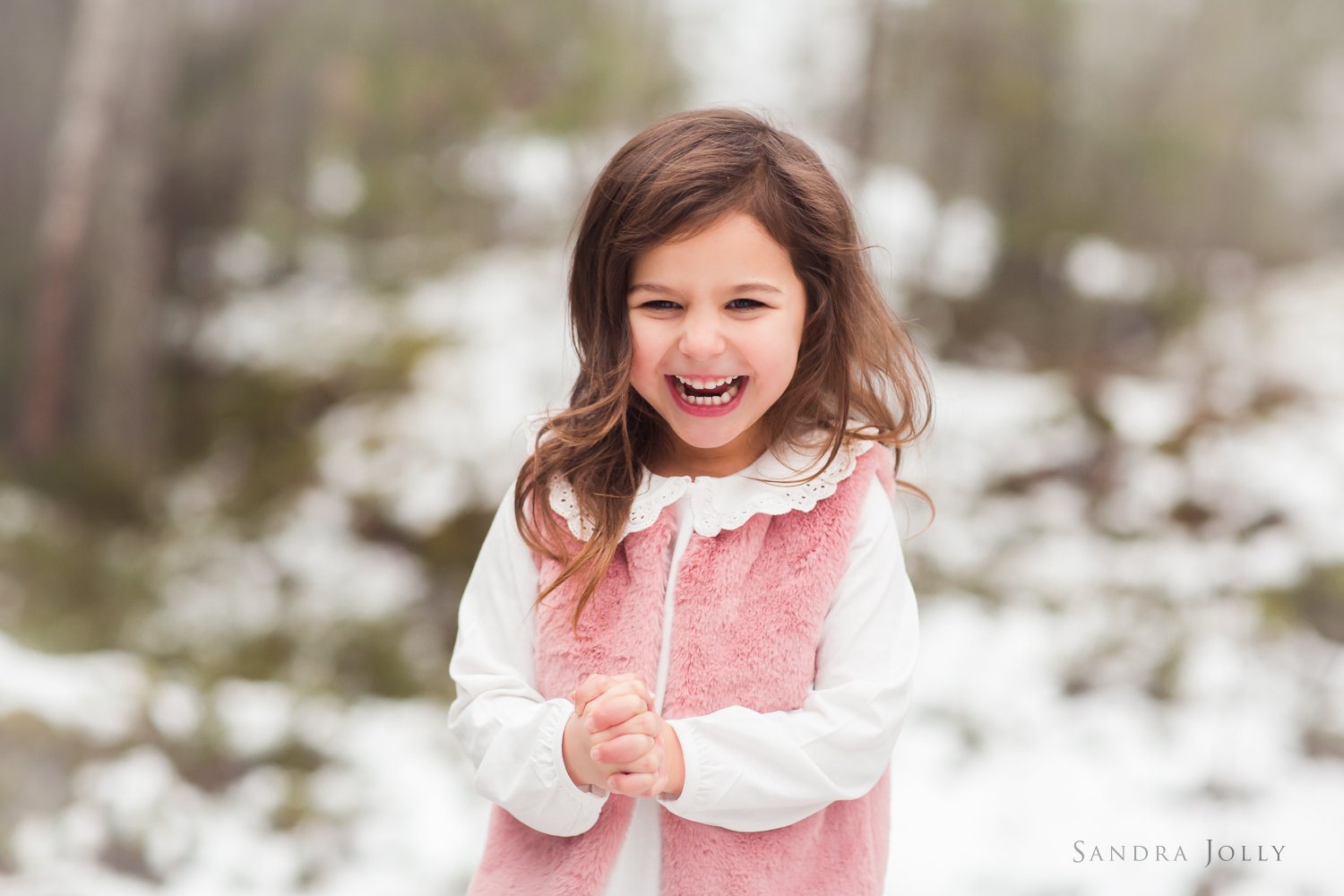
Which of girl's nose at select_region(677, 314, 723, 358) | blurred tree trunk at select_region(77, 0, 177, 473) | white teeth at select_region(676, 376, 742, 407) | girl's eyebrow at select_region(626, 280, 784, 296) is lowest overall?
white teeth at select_region(676, 376, 742, 407)

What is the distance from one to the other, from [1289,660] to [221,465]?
2.98 meters

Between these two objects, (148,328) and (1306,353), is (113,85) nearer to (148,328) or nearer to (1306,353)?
(148,328)

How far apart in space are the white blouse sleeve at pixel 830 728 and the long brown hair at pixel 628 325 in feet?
0.44

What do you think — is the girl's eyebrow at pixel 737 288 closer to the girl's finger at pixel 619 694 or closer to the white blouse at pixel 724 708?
the white blouse at pixel 724 708

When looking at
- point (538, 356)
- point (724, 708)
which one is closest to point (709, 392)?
point (724, 708)

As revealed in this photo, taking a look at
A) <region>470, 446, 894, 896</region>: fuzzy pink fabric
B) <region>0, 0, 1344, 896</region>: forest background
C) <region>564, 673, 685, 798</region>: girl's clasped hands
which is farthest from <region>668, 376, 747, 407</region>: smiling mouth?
<region>0, 0, 1344, 896</region>: forest background

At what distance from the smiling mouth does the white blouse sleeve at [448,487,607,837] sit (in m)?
0.22

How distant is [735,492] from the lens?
1.15 meters

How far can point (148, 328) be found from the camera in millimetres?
3719

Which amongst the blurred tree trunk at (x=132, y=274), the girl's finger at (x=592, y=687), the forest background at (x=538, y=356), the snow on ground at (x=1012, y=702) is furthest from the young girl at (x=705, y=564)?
the blurred tree trunk at (x=132, y=274)

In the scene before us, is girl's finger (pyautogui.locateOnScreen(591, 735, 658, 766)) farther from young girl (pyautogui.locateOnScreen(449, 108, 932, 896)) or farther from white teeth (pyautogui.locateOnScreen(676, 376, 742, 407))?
white teeth (pyautogui.locateOnScreen(676, 376, 742, 407))

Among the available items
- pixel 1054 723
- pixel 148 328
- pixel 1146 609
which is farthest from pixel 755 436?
pixel 148 328

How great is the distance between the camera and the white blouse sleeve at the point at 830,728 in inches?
40.2

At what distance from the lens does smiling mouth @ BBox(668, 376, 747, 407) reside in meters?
1.09
